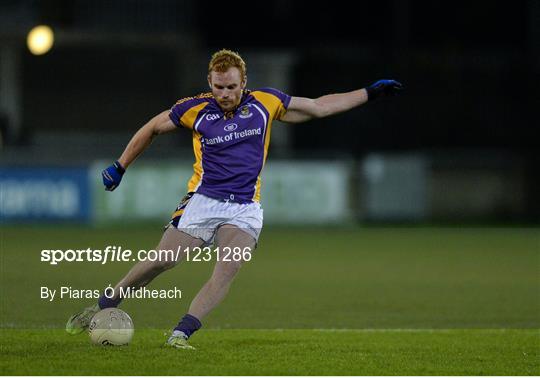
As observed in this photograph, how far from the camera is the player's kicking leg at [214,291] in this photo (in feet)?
28.0

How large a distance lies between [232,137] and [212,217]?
22.7 inches

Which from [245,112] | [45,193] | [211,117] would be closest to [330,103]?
[245,112]

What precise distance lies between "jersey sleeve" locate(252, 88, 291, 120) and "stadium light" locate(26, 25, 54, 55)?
19884 mm

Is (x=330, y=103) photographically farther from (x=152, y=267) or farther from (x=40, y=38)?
(x=40, y=38)

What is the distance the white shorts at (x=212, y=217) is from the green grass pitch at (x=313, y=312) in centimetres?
84

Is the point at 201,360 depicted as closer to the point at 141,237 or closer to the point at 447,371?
the point at 447,371

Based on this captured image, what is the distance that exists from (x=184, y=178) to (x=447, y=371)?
16.5m

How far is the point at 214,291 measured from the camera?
340 inches

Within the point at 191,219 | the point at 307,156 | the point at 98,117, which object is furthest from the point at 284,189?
the point at 191,219

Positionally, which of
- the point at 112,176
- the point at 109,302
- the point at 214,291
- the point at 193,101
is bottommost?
the point at 109,302

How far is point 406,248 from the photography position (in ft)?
65.4

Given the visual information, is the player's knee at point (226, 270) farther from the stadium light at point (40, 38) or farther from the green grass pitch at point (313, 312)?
the stadium light at point (40, 38)

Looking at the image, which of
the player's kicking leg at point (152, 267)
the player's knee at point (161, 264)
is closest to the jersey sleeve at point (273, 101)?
the player's kicking leg at point (152, 267)

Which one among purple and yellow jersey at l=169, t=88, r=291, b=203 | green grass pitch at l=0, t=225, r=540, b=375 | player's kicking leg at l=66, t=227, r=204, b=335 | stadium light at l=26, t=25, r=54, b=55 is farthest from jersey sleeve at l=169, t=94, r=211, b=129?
stadium light at l=26, t=25, r=54, b=55
